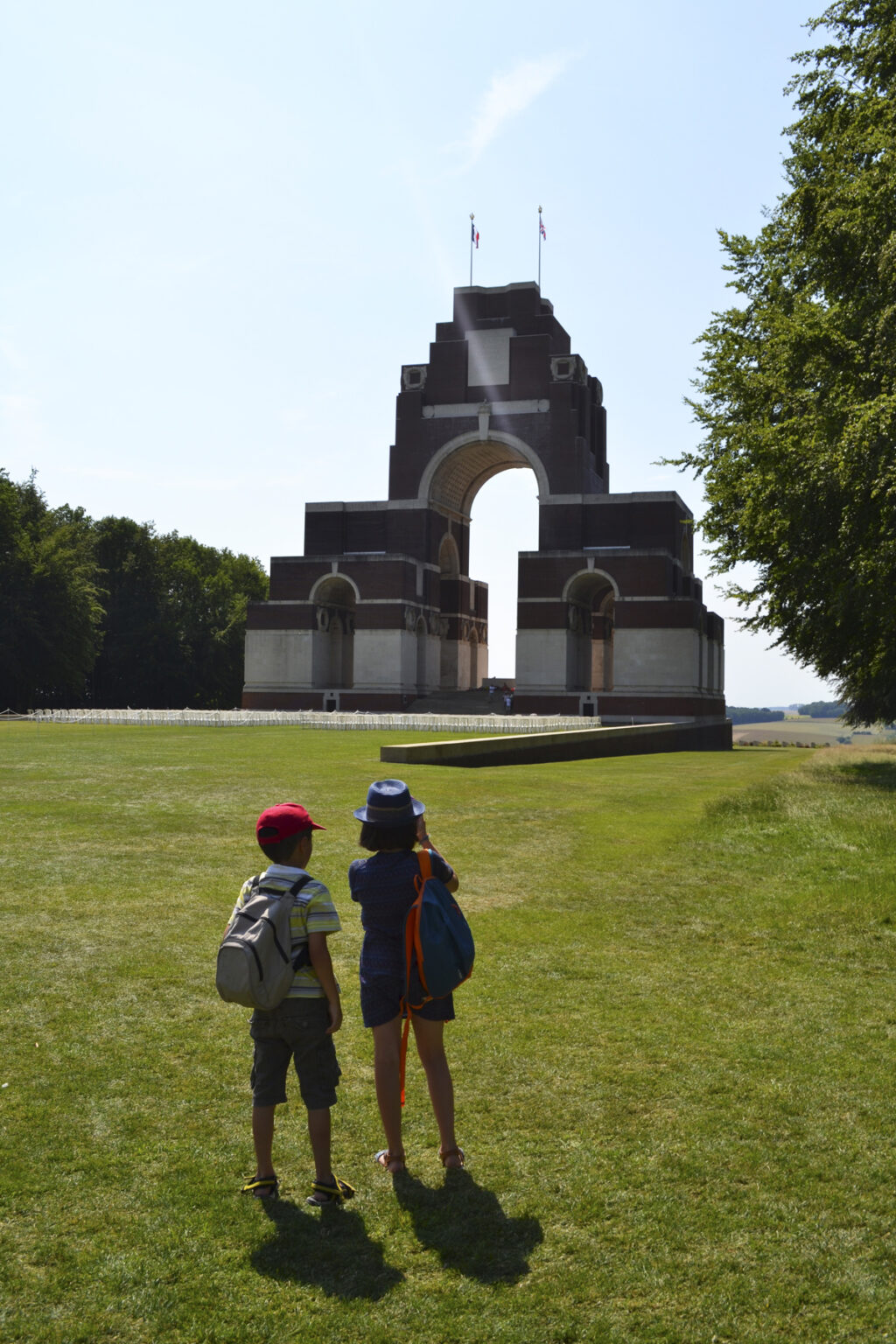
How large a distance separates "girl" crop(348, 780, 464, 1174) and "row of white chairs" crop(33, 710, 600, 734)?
29.7 metres

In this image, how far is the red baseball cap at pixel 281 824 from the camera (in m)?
4.61

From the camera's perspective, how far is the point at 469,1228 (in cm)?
429

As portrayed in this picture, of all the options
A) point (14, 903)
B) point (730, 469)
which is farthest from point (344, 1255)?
point (730, 469)

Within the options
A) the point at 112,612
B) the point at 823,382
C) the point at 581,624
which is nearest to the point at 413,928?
the point at 823,382

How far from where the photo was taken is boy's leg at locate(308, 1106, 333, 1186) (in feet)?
14.7

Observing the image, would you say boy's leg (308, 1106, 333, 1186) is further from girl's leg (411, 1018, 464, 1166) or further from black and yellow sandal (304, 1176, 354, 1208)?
girl's leg (411, 1018, 464, 1166)

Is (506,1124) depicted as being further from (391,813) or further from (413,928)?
(391,813)

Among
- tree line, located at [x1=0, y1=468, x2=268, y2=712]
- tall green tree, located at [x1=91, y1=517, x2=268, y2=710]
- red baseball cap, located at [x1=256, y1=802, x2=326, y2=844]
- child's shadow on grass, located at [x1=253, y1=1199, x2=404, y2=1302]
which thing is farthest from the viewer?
tall green tree, located at [x1=91, y1=517, x2=268, y2=710]

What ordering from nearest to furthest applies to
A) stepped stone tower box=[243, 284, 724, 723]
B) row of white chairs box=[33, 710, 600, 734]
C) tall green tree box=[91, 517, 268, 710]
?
row of white chairs box=[33, 710, 600, 734], stepped stone tower box=[243, 284, 724, 723], tall green tree box=[91, 517, 268, 710]

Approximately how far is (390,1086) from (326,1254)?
0.76 metres

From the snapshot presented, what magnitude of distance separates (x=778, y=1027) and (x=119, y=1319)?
4.16m

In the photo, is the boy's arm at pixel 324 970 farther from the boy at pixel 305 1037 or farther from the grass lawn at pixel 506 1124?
the grass lawn at pixel 506 1124

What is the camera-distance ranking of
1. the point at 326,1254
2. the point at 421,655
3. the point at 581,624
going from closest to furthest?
the point at 326,1254 < the point at 581,624 < the point at 421,655

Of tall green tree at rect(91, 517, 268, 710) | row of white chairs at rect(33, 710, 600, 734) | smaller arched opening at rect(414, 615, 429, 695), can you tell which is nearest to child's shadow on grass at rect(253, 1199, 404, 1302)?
row of white chairs at rect(33, 710, 600, 734)
